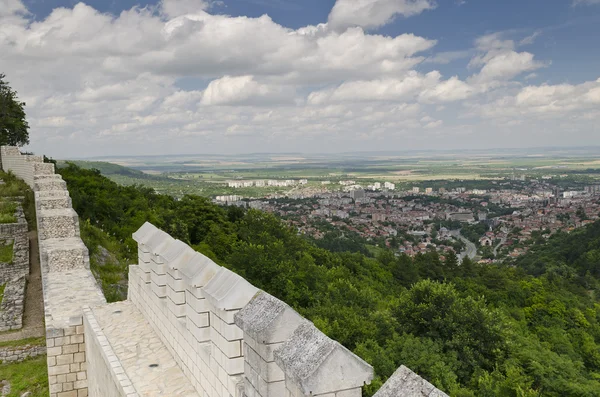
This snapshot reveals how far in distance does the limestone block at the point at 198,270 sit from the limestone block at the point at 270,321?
1.16 m

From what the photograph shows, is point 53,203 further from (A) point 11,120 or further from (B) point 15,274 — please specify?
(A) point 11,120

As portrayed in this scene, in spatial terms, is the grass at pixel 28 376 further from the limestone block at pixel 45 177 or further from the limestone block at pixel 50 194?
the limestone block at pixel 45 177

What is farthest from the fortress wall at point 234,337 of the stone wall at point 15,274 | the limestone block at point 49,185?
the limestone block at point 49,185

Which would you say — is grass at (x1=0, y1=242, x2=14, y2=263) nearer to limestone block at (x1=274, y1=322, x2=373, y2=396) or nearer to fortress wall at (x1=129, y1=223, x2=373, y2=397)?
fortress wall at (x1=129, y1=223, x2=373, y2=397)

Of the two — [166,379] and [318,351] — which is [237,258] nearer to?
[166,379]

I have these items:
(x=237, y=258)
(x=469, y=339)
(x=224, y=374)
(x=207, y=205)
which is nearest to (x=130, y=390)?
(x=224, y=374)

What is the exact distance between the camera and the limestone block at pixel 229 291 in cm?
421

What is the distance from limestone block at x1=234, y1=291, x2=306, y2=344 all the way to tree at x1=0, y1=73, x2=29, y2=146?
3339 cm

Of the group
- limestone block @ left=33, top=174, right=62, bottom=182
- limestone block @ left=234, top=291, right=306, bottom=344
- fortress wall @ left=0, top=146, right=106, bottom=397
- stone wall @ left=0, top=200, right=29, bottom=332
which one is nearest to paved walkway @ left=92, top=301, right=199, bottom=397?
fortress wall @ left=0, top=146, right=106, bottom=397

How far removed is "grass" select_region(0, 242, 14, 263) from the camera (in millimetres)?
14342

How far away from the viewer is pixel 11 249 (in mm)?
15180

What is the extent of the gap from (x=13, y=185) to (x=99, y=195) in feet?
12.9

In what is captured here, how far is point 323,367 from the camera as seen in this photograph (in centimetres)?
287

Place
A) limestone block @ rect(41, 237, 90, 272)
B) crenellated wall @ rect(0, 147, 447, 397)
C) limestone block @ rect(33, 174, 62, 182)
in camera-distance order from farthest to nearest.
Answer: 1. limestone block @ rect(33, 174, 62, 182)
2. limestone block @ rect(41, 237, 90, 272)
3. crenellated wall @ rect(0, 147, 447, 397)
